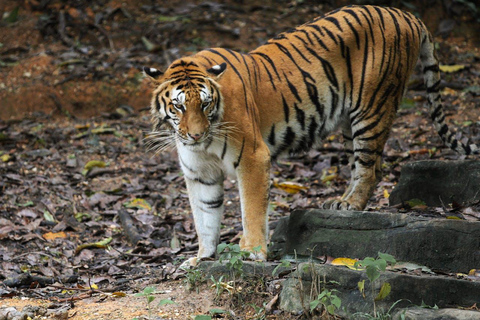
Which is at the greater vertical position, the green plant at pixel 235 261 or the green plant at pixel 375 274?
the green plant at pixel 375 274

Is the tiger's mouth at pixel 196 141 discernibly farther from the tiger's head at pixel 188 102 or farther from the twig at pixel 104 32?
the twig at pixel 104 32

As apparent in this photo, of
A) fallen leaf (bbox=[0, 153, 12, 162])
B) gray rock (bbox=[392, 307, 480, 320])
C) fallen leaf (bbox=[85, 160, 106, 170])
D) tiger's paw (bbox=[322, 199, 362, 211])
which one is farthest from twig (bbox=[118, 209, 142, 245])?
gray rock (bbox=[392, 307, 480, 320])

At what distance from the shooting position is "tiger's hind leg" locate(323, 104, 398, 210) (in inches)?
209

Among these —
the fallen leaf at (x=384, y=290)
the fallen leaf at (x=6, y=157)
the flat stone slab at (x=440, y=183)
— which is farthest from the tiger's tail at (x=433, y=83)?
the fallen leaf at (x=6, y=157)

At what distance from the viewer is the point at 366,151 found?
5375 mm

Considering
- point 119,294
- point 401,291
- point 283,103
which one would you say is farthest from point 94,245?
point 401,291

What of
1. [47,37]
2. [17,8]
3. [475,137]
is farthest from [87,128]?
[475,137]

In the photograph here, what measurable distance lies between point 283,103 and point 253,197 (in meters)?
0.96

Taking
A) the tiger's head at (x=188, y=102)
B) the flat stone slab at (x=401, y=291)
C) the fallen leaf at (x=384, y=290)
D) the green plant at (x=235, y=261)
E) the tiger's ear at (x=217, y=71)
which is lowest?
the green plant at (x=235, y=261)

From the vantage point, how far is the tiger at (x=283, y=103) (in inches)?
179

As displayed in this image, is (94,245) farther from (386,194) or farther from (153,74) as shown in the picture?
(386,194)

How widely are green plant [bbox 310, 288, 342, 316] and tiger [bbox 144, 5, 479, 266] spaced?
122cm

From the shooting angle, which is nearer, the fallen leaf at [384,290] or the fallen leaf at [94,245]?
the fallen leaf at [384,290]

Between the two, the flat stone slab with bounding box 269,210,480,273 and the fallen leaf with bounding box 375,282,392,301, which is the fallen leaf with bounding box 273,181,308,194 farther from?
the fallen leaf with bounding box 375,282,392,301
